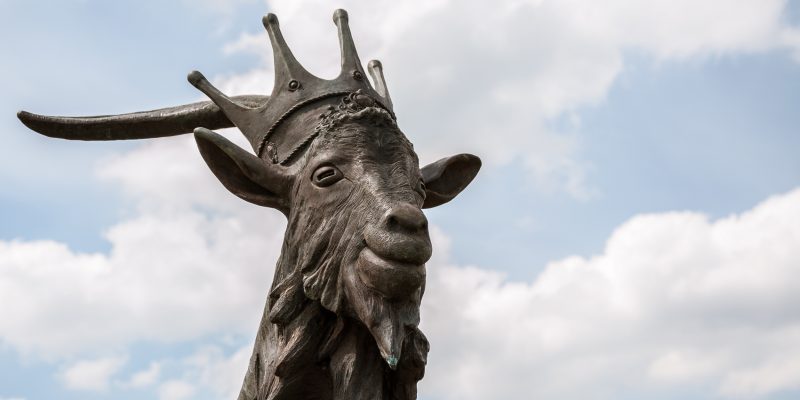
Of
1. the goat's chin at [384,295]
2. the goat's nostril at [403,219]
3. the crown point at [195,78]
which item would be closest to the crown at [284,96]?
the crown point at [195,78]

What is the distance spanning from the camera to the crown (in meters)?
5.01

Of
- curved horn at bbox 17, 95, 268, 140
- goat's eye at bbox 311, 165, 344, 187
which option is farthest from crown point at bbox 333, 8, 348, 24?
goat's eye at bbox 311, 165, 344, 187

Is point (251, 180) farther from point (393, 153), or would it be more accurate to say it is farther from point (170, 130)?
point (170, 130)

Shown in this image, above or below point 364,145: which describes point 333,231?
below

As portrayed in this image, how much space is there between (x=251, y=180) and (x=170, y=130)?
3.57ft

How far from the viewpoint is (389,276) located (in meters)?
4.23

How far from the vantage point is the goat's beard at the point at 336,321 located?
4426mm

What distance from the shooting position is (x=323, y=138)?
475 cm

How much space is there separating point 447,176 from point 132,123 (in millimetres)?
1838

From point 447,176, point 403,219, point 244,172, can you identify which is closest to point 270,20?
point 244,172

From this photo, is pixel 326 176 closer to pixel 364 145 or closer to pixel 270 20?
pixel 364 145

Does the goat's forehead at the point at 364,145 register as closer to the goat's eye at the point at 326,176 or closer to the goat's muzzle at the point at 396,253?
the goat's eye at the point at 326,176

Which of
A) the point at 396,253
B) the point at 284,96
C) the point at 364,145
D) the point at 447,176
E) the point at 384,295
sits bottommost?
the point at 384,295

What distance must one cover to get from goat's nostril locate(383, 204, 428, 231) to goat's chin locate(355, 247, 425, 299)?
15 centimetres
